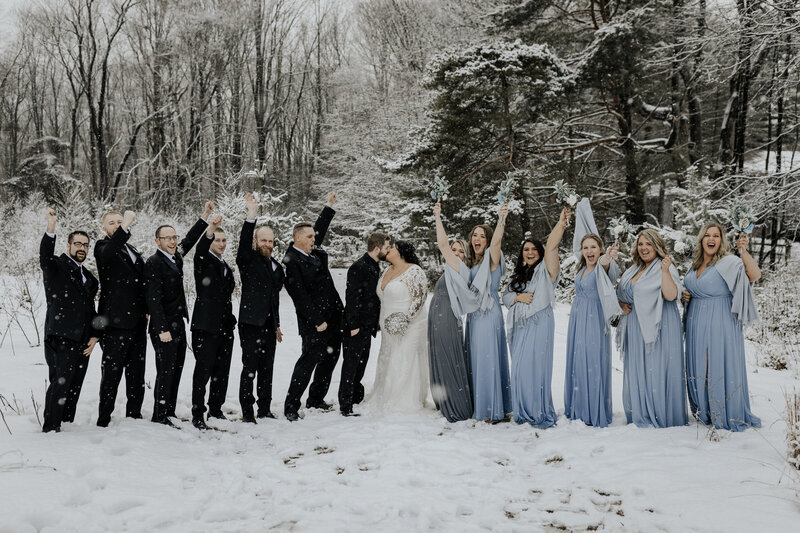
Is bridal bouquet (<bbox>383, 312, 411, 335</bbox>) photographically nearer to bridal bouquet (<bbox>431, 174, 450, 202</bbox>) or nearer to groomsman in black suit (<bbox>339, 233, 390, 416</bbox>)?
groomsman in black suit (<bbox>339, 233, 390, 416</bbox>)

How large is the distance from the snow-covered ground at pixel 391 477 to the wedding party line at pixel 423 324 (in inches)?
12.3

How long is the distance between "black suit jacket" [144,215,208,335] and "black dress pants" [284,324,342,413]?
126cm

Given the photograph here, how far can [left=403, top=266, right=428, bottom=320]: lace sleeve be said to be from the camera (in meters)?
5.82

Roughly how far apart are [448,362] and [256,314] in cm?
202

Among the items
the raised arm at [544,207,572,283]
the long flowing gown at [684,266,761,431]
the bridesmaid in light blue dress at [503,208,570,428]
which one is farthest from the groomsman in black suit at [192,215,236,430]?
the long flowing gown at [684,266,761,431]

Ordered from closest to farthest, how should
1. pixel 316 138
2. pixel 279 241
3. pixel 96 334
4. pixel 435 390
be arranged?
1. pixel 96 334
2. pixel 435 390
3. pixel 279 241
4. pixel 316 138

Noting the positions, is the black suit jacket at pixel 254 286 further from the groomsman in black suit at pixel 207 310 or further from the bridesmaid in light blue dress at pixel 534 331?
the bridesmaid in light blue dress at pixel 534 331

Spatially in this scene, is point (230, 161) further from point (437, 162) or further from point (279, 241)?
point (437, 162)

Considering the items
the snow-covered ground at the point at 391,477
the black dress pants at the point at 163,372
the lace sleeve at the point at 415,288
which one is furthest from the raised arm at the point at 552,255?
the black dress pants at the point at 163,372

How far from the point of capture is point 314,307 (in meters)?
5.58

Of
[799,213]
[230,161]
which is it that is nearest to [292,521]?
[799,213]

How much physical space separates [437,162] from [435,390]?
857cm

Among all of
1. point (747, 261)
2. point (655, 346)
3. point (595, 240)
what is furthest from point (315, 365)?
point (747, 261)

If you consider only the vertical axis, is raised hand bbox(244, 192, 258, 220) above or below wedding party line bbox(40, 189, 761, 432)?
above
